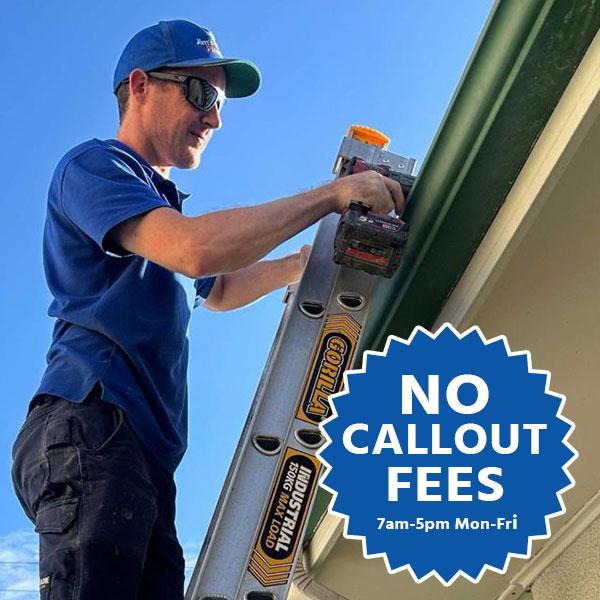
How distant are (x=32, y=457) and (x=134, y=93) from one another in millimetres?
1324

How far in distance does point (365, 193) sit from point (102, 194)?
0.71 m

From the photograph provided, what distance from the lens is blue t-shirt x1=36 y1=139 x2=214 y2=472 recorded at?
1.98 meters

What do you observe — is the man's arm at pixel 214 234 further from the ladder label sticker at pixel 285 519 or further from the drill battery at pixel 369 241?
the ladder label sticker at pixel 285 519

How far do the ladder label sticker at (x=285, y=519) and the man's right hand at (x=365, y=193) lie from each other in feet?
2.28

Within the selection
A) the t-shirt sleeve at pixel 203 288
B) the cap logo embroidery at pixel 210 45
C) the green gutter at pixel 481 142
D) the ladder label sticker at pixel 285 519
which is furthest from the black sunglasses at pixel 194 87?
the ladder label sticker at pixel 285 519

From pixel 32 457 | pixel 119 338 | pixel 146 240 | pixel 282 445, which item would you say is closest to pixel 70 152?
pixel 146 240

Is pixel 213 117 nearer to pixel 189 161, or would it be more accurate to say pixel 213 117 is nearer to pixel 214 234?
pixel 189 161

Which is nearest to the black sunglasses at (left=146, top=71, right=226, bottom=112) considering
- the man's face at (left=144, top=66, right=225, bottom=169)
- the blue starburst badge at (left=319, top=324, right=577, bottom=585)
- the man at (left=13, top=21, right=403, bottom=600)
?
the man's face at (left=144, top=66, right=225, bottom=169)

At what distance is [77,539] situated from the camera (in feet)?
5.49

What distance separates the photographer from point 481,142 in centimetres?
191

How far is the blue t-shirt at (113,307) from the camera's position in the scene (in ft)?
6.50

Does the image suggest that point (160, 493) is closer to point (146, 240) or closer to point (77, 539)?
point (77, 539)

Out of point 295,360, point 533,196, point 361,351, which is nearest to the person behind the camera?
point 533,196

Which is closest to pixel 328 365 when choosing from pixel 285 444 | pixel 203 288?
pixel 285 444
